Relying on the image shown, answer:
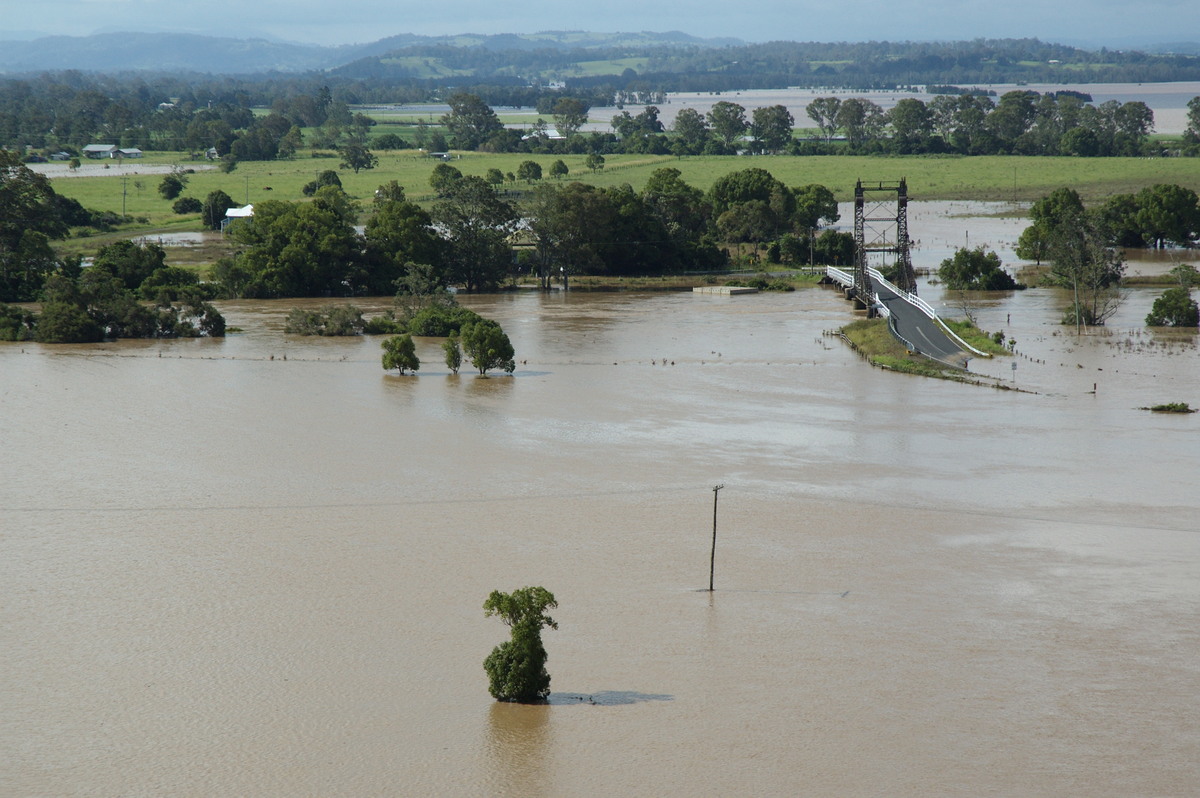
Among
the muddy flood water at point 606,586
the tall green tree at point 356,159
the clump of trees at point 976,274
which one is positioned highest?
the tall green tree at point 356,159

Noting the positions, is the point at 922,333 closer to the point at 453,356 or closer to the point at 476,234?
the point at 453,356

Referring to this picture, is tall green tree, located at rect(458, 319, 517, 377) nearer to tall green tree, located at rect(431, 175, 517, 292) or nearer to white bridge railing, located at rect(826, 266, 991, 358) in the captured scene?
white bridge railing, located at rect(826, 266, 991, 358)

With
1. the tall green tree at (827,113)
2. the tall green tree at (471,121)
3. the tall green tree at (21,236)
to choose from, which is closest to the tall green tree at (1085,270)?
the tall green tree at (21,236)

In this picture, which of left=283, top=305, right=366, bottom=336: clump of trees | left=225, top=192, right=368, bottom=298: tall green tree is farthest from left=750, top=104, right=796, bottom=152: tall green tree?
left=283, top=305, right=366, bottom=336: clump of trees

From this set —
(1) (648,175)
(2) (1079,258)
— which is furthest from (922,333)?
(1) (648,175)

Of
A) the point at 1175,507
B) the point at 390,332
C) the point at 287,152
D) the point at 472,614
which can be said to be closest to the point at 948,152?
the point at 287,152

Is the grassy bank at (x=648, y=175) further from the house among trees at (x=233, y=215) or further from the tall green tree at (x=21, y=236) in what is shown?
the tall green tree at (x=21, y=236)
